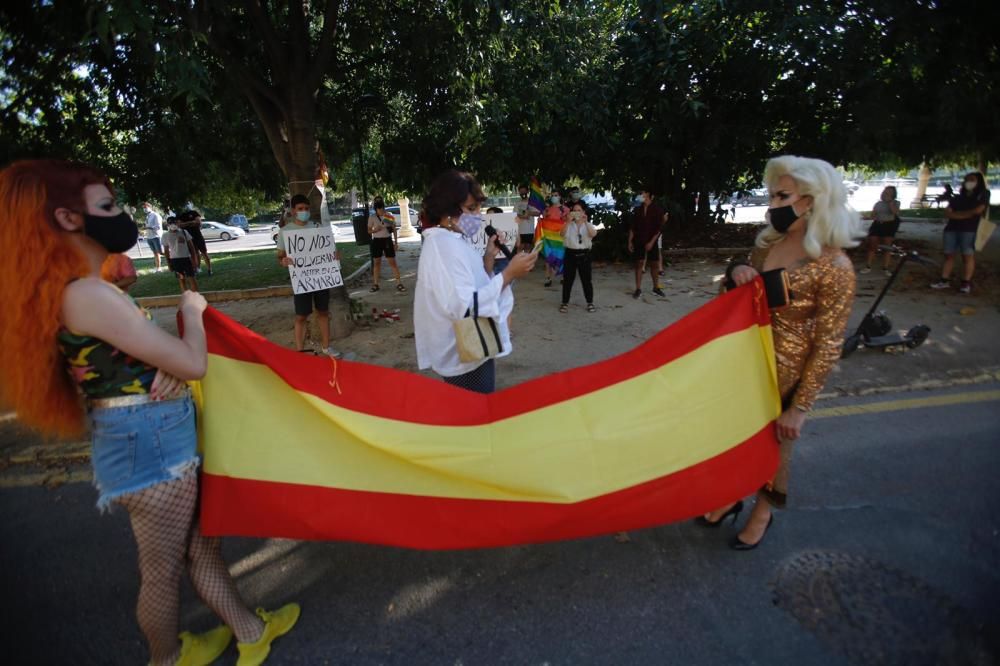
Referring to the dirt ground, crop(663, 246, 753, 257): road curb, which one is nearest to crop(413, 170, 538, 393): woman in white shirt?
the dirt ground

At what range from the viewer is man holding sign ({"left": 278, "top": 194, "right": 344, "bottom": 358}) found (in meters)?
6.13

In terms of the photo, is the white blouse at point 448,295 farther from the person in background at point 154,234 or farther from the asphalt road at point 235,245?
the asphalt road at point 235,245

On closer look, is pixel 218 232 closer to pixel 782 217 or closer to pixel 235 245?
pixel 235 245

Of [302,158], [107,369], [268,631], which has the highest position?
[302,158]

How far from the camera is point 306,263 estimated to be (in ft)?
20.2

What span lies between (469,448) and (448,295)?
30.7 inches

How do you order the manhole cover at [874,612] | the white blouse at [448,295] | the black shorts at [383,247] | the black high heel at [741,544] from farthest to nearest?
1. the black shorts at [383,247]
2. the black high heel at [741,544]
3. the white blouse at [448,295]
4. the manhole cover at [874,612]

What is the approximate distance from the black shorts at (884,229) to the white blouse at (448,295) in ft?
33.9

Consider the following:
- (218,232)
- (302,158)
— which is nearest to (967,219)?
(302,158)

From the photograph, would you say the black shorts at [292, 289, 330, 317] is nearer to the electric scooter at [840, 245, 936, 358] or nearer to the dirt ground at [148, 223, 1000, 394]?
the dirt ground at [148, 223, 1000, 394]

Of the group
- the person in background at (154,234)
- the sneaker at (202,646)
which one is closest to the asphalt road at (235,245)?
the person in background at (154,234)

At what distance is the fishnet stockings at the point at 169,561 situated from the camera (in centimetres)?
201

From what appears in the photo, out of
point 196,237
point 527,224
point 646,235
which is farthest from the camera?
point 196,237

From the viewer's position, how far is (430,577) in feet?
9.14
